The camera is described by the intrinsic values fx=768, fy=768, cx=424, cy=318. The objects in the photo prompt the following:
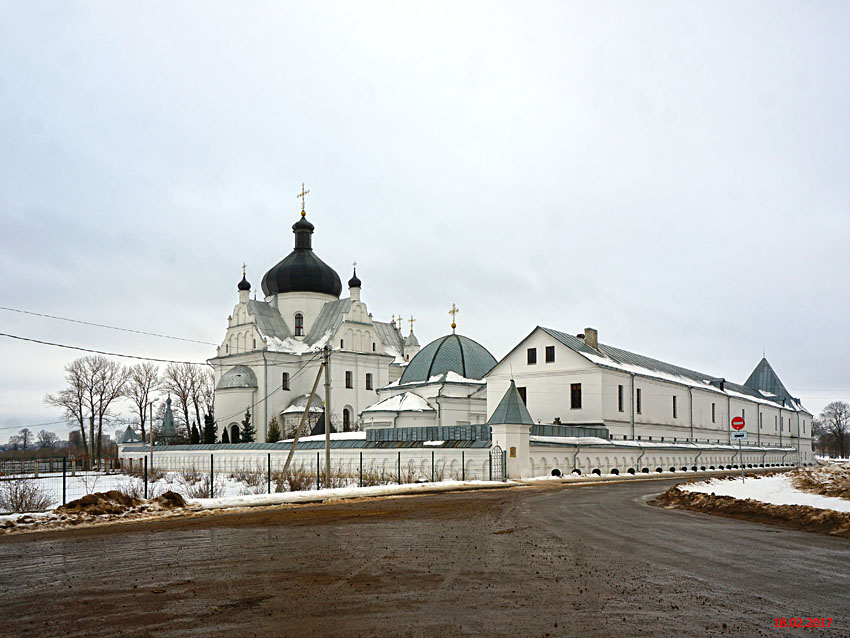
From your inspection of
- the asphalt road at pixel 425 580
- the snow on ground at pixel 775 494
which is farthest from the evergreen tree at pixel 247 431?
the asphalt road at pixel 425 580

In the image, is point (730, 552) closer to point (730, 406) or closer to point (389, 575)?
point (389, 575)

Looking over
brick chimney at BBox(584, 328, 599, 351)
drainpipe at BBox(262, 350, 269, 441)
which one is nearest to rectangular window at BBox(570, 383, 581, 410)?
Result: brick chimney at BBox(584, 328, 599, 351)

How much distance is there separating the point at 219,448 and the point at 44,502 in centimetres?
2935

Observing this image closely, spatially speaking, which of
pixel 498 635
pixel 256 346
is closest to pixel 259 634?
pixel 498 635

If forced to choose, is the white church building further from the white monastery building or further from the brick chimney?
the brick chimney

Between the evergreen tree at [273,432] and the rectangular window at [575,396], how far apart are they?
21.2 metres

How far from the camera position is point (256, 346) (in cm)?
6475

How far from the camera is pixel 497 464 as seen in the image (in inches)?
1344

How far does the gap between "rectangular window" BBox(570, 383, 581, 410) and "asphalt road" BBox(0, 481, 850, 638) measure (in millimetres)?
32464

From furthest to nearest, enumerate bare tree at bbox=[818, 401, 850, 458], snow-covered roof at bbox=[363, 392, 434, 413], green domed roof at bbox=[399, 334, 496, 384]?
bare tree at bbox=[818, 401, 850, 458] < green domed roof at bbox=[399, 334, 496, 384] < snow-covered roof at bbox=[363, 392, 434, 413]

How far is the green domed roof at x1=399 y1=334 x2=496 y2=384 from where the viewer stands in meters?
55.0

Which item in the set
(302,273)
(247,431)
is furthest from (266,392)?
(302,273)

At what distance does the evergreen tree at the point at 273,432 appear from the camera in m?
56.6

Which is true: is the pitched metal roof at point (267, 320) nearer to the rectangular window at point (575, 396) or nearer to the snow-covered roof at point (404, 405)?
the snow-covered roof at point (404, 405)
